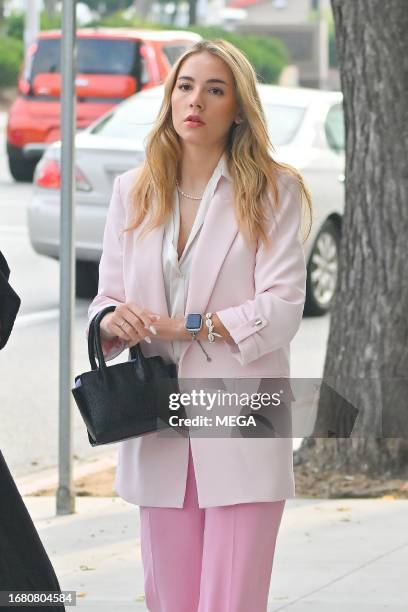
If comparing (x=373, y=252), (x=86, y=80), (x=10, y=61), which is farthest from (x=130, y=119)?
(x=10, y=61)

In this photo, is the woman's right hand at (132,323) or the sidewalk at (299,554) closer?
the woman's right hand at (132,323)

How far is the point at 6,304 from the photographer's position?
3572 mm

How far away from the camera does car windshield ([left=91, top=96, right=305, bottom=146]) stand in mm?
12539

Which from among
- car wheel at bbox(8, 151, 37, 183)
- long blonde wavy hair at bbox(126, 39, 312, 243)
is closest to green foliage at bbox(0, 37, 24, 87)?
car wheel at bbox(8, 151, 37, 183)

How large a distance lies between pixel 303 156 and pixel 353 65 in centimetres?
540

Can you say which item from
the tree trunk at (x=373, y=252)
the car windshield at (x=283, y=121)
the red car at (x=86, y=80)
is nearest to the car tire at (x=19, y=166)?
the red car at (x=86, y=80)

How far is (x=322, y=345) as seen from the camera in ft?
36.4

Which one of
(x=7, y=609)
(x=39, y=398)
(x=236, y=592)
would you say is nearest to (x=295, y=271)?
(x=236, y=592)

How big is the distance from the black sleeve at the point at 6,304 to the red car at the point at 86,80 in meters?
17.5

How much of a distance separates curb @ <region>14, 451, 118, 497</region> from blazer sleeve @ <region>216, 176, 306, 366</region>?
3703 millimetres

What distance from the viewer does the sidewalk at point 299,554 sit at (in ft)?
17.5

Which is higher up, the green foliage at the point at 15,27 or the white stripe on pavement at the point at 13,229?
the white stripe on pavement at the point at 13,229

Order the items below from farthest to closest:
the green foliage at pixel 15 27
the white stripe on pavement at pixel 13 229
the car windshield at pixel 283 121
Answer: the green foliage at pixel 15 27 → the white stripe on pavement at pixel 13 229 → the car windshield at pixel 283 121

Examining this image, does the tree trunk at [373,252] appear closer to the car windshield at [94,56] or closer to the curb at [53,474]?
the curb at [53,474]
